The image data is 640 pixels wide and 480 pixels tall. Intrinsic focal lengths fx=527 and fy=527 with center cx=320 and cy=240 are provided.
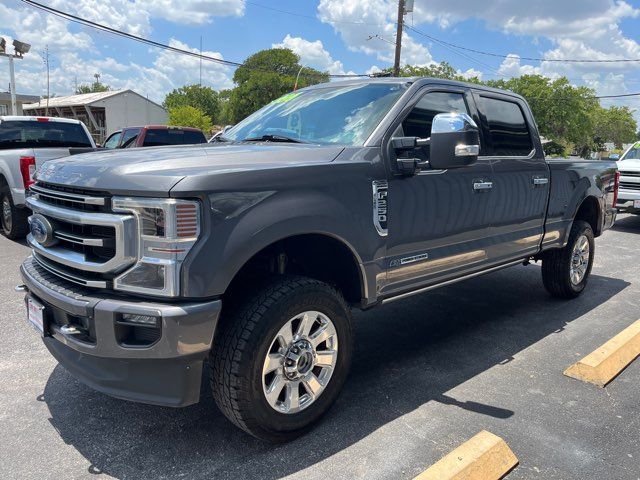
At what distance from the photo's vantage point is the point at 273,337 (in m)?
2.65

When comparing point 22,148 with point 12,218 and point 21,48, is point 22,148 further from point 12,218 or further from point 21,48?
point 21,48

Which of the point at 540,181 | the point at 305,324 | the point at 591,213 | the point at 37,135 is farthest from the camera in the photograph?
the point at 37,135

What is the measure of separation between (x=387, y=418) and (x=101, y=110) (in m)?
56.2

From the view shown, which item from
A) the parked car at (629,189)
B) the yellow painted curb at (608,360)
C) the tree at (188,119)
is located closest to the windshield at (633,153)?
the parked car at (629,189)

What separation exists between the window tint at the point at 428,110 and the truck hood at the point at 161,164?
671mm

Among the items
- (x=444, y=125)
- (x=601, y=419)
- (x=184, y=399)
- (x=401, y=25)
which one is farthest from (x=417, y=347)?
(x=401, y=25)

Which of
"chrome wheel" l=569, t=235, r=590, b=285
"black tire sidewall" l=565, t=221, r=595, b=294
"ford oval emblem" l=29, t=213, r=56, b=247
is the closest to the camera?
"ford oval emblem" l=29, t=213, r=56, b=247

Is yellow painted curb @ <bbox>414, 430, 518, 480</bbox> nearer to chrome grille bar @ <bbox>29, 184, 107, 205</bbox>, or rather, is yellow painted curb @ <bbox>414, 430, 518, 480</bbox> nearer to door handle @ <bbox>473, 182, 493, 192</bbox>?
door handle @ <bbox>473, 182, 493, 192</bbox>

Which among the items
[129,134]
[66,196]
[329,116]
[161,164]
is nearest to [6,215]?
[129,134]

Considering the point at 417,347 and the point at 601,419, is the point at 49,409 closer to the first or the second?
the point at 417,347

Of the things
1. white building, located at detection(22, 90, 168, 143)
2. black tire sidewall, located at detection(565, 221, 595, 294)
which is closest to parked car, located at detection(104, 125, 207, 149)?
black tire sidewall, located at detection(565, 221, 595, 294)

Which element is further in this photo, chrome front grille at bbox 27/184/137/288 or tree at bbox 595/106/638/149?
tree at bbox 595/106/638/149

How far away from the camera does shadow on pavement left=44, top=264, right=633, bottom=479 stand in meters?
2.70

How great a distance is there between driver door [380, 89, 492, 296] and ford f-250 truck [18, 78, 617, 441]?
0.5 inches
